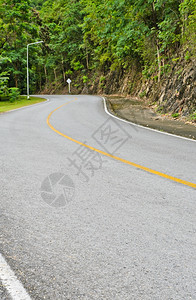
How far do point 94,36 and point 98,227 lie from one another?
51.9m

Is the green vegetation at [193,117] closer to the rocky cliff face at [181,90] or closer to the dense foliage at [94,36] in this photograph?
the rocky cliff face at [181,90]

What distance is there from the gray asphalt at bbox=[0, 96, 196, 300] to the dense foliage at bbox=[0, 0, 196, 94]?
12.5 meters

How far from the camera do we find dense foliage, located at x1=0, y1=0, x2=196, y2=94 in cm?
2047

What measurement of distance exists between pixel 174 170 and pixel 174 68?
15.8 meters

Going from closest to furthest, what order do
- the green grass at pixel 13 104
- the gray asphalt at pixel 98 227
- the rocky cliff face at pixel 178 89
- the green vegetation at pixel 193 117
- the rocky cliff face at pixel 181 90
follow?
the gray asphalt at pixel 98 227, the green vegetation at pixel 193 117, the rocky cliff face at pixel 181 90, the rocky cliff face at pixel 178 89, the green grass at pixel 13 104

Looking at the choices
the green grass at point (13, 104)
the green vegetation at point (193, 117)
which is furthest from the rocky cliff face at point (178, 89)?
the green grass at point (13, 104)

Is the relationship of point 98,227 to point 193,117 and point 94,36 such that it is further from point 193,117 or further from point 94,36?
point 94,36

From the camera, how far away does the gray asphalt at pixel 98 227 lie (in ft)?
7.90

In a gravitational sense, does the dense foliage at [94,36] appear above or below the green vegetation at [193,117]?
above

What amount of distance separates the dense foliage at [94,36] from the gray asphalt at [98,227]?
1253 centimetres

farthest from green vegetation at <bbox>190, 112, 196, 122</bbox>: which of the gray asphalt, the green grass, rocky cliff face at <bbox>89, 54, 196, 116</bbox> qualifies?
the green grass

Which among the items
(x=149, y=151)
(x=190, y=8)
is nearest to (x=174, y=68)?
(x=190, y=8)

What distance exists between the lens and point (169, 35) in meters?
20.0

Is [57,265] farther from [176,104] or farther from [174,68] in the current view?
[174,68]
